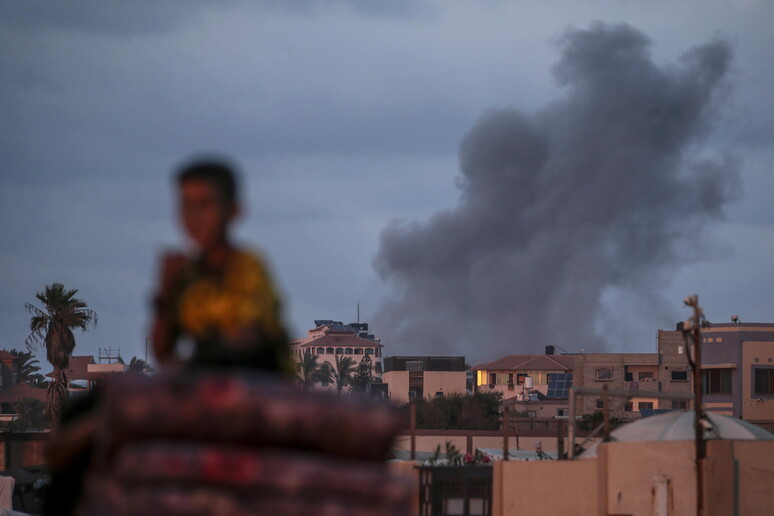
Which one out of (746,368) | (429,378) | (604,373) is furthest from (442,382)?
(746,368)

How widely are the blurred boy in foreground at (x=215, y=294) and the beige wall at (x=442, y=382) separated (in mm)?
139741

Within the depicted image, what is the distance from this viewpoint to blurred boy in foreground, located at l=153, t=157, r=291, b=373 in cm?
451

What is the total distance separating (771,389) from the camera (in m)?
79.2

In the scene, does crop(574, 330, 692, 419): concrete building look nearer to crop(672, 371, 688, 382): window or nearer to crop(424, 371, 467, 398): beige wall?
crop(672, 371, 688, 382): window

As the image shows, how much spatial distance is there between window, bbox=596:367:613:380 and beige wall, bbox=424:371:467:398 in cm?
3302

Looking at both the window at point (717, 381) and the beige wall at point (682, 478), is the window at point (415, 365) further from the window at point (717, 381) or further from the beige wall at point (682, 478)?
the beige wall at point (682, 478)

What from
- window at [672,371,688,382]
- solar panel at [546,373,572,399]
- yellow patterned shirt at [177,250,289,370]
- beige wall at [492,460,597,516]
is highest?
yellow patterned shirt at [177,250,289,370]

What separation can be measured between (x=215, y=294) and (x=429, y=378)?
140880 millimetres

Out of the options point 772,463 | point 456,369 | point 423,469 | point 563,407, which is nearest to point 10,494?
point 423,469

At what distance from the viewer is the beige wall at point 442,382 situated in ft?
473

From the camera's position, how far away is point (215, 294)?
4578 mm

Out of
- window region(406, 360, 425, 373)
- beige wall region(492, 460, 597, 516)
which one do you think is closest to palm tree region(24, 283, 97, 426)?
beige wall region(492, 460, 597, 516)

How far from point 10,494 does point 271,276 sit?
47367 mm

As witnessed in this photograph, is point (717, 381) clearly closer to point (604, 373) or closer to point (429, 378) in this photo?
Result: point (604, 373)
